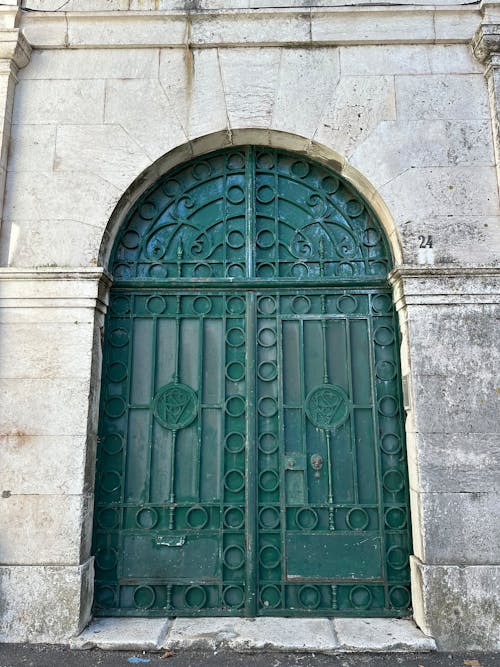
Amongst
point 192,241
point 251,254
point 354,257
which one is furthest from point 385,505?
point 192,241

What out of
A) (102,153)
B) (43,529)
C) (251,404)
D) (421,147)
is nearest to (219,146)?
(102,153)

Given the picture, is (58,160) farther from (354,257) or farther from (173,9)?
(354,257)

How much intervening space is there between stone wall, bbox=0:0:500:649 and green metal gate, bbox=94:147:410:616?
0.74 feet

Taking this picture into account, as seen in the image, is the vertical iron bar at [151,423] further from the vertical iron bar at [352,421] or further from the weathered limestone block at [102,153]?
the vertical iron bar at [352,421]

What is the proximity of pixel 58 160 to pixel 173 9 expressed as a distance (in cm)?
164

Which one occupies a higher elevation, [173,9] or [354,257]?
[173,9]

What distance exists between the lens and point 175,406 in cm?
397

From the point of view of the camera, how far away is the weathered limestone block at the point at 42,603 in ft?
11.2

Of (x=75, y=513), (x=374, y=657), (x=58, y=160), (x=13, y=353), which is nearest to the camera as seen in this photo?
(x=374, y=657)

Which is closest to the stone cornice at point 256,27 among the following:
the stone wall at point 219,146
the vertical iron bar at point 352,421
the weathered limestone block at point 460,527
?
the stone wall at point 219,146

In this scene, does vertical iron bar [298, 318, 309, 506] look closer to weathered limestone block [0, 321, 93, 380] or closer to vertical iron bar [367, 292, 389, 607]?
vertical iron bar [367, 292, 389, 607]

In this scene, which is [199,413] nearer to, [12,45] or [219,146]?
[219,146]

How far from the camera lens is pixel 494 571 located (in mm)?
3418

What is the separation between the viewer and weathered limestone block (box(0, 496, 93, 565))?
11.5 feet
